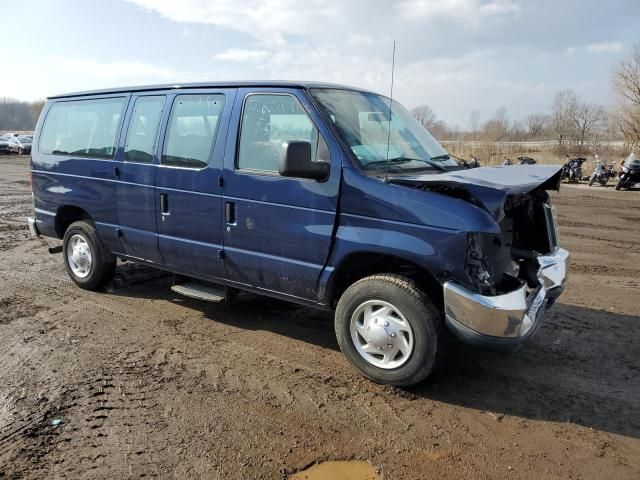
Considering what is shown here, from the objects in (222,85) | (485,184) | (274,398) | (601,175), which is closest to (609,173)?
(601,175)

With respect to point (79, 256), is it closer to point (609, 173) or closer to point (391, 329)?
point (391, 329)

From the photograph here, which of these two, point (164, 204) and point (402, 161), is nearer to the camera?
point (402, 161)

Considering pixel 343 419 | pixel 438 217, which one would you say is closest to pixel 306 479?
pixel 343 419

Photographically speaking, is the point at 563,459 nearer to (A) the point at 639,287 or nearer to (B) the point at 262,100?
(B) the point at 262,100

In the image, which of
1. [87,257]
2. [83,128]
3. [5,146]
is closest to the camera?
[83,128]

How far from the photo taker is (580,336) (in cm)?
477

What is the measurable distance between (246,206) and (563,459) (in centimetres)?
290

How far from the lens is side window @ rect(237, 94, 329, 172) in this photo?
4047 millimetres

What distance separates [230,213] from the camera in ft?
14.4

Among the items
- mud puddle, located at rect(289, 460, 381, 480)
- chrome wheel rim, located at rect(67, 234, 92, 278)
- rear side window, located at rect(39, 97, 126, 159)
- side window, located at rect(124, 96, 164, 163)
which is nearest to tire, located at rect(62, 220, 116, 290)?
chrome wheel rim, located at rect(67, 234, 92, 278)

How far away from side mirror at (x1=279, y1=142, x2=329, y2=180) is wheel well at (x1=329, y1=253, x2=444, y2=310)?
28.2 inches

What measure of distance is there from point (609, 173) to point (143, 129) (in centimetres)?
2000

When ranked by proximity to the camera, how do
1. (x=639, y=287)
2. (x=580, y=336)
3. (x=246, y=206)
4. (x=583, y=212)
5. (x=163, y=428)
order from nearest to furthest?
(x=163, y=428)
(x=246, y=206)
(x=580, y=336)
(x=639, y=287)
(x=583, y=212)

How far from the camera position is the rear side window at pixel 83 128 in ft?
17.8
